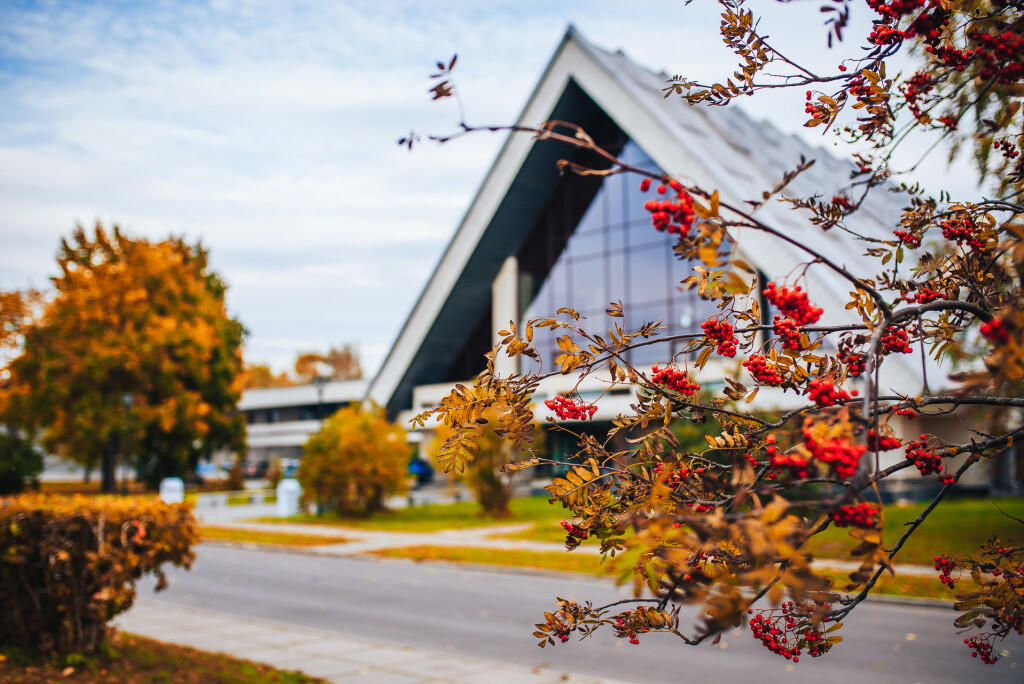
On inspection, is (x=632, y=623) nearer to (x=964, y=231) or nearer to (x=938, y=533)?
(x=964, y=231)

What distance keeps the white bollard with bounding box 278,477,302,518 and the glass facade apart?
32.2 feet

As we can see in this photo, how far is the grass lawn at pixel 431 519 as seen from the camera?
72.4 feet

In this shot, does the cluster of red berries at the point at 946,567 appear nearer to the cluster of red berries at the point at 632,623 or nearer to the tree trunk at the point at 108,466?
the cluster of red berries at the point at 632,623

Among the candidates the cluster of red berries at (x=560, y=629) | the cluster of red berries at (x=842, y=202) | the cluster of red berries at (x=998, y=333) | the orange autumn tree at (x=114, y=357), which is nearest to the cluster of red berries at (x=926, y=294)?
the cluster of red berries at (x=842, y=202)

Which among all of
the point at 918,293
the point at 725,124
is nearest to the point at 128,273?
the point at 725,124

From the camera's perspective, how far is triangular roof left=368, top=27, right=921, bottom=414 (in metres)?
24.2

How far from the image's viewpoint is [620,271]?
31453mm

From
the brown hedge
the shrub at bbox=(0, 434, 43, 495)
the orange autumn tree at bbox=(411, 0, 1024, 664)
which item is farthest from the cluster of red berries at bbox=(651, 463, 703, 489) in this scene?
the shrub at bbox=(0, 434, 43, 495)

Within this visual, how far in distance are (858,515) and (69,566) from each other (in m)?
6.78

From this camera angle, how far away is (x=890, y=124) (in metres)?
3.12

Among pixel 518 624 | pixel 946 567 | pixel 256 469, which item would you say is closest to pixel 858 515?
pixel 946 567

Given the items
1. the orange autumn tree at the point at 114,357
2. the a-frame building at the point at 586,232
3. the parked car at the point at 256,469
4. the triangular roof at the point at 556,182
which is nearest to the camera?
the triangular roof at the point at 556,182

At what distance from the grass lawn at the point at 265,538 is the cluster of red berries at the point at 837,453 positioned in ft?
59.4

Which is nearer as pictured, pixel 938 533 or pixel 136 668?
pixel 136 668
